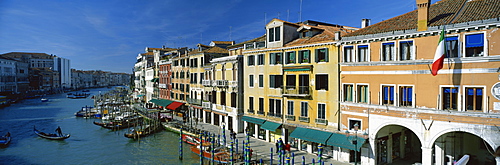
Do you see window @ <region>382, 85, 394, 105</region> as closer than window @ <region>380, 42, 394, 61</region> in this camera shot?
No

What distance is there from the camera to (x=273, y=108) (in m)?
24.2

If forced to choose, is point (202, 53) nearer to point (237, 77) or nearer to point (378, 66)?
point (237, 77)

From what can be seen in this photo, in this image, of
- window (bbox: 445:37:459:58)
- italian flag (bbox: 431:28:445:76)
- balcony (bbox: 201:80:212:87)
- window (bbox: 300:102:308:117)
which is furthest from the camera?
balcony (bbox: 201:80:212:87)

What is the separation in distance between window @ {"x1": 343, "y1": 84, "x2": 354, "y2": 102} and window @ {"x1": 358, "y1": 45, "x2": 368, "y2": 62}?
1.93 meters

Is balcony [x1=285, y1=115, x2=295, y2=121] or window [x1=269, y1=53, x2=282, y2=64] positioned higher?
window [x1=269, y1=53, x2=282, y2=64]

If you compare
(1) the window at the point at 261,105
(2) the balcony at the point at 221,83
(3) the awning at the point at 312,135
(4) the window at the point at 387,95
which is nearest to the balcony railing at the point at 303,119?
(3) the awning at the point at 312,135

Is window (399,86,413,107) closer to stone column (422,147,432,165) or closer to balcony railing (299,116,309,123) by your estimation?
stone column (422,147,432,165)

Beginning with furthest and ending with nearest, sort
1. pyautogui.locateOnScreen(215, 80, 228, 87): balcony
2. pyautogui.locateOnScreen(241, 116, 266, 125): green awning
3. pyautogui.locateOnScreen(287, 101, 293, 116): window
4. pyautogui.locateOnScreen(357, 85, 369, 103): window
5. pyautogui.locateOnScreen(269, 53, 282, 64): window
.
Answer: pyautogui.locateOnScreen(215, 80, 228, 87): balcony < pyautogui.locateOnScreen(241, 116, 266, 125): green awning < pyautogui.locateOnScreen(269, 53, 282, 64): window < pyautogui.locateOnScreen(287, 101, 293, 116): window < pyautogui.locateOnScreen(357, 85, 369, 103): window

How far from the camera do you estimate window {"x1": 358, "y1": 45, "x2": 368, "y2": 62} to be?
58.3ft

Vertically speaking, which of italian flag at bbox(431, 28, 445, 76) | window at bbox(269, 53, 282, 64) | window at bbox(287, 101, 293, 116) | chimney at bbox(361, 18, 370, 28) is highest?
chimney at bbox(361, 18, 370, 28)

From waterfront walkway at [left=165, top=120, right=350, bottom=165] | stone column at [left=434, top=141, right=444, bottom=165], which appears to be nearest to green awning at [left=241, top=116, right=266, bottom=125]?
waterfront walkway at [left=165, top=120, right=350, bottom=165]

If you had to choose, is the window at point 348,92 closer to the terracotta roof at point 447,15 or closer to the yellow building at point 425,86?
the yellow building at point 425,86

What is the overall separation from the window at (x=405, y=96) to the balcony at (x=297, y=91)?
6473 millimetres

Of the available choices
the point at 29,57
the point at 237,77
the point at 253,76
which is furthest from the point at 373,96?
the point at 29,57
